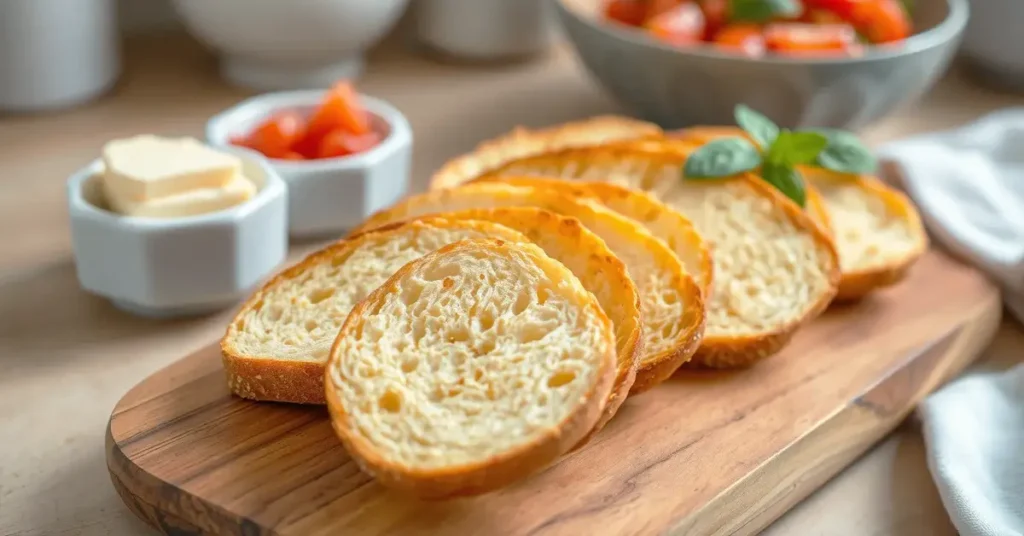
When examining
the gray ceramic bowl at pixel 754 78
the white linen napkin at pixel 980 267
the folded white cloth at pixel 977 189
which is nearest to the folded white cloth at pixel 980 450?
the white linen napkin at pixel 980 267

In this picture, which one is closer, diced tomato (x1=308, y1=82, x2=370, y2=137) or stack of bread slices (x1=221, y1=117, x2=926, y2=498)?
stack of bread slices (x1=221, y1=117, x2=926, y2=498)

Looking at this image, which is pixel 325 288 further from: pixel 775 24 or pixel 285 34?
pixel 775 24

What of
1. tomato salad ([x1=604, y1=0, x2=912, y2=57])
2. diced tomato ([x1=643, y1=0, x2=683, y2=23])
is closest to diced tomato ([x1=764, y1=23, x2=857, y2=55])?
tomato salad ([x1=604, y1=0, x2=912, y2=57])

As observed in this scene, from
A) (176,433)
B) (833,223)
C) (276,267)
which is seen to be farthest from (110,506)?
(833,223)

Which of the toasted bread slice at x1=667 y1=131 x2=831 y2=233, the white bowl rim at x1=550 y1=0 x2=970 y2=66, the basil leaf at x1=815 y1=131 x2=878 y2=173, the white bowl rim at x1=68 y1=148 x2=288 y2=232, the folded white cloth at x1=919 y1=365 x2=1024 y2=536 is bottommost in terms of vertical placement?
the folded white cloth at x1=919 y1=365 x2=1024 y2=536

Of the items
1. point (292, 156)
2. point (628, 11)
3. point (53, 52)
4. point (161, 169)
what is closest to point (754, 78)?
point (628, 11)

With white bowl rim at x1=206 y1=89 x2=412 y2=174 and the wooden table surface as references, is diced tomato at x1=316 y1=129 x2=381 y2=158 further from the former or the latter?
the wooden table surface
